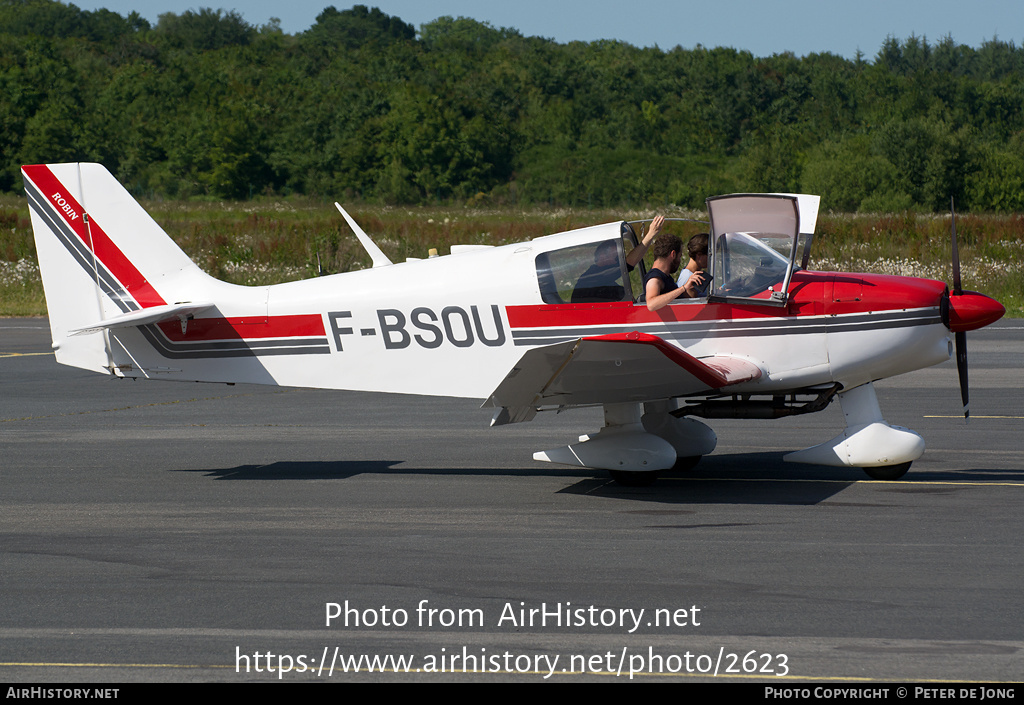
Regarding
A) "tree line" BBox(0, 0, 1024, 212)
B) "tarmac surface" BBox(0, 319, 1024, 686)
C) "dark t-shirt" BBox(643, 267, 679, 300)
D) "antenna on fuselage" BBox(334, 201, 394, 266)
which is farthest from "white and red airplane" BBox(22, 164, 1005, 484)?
"tree line" BBox(0, 0, 1024, 212)

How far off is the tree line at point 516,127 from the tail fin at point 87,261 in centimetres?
4563

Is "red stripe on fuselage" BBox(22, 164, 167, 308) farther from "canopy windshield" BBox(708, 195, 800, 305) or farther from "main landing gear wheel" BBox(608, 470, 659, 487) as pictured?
"canopy windshield" BBox(708, 195, 800, 305)

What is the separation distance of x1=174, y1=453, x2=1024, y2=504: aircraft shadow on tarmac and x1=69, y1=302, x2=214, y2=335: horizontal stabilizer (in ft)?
4.85

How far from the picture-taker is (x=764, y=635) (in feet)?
16.0

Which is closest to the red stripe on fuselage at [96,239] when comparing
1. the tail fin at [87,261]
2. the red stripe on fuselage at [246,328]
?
the tail fin at [87,261]

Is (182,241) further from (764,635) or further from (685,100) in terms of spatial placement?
(685,100)

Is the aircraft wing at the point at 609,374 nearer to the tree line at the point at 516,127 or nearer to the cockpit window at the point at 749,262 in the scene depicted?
the cockpit window at the point at 749,262

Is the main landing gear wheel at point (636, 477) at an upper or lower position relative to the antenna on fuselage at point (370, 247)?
lower

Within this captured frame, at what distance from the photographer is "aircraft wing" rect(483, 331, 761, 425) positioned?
6.88m

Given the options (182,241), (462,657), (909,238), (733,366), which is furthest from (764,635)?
(182,241)

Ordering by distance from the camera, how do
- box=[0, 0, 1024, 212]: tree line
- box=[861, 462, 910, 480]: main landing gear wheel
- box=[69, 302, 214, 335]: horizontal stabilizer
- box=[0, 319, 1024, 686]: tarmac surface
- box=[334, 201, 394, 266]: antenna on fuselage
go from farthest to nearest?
box=[0, 0, 1024, 212]: tree line → box=[334, 201, 394, 266]: antenna on fuselage → box=[69, 302, 214, 335]: horizontal stabilizer → box=[861, 462, 910, 480]: main landing gear wheel → box=[0, 319, 1024, 686]: tarmac surface

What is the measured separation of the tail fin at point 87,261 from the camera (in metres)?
8.66

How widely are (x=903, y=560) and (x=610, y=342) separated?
226cm

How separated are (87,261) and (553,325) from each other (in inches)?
161
